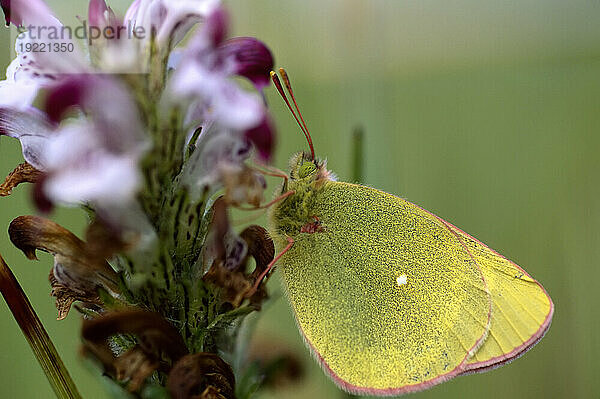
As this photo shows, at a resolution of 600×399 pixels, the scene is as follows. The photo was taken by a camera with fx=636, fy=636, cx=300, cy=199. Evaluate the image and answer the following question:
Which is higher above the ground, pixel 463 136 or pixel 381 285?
pixel 463 136

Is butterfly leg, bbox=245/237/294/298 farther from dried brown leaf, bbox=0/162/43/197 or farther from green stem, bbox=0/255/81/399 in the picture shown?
dried brown leaf, bbox=0/162/43/197

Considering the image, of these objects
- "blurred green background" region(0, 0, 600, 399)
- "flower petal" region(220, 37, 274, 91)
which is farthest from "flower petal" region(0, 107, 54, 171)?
"blurred green background" region(0, 0, 600, 399)

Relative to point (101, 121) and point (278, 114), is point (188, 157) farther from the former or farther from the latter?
point (278, 114)

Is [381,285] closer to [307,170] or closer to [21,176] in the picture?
[307,170]

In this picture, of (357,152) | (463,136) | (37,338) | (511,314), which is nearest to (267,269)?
(357,152)

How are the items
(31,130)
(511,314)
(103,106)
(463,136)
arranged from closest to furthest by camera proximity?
1. (103,106)
2. (31,130)
3. (511,314)
4. (463,136)

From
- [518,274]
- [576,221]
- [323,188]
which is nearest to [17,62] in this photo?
[323,188]

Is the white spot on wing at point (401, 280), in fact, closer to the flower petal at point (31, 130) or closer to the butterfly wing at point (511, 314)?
the butterfly wing at point (511, 314)

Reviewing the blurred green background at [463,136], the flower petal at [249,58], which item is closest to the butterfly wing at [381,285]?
the blurred green background at [463,136]
